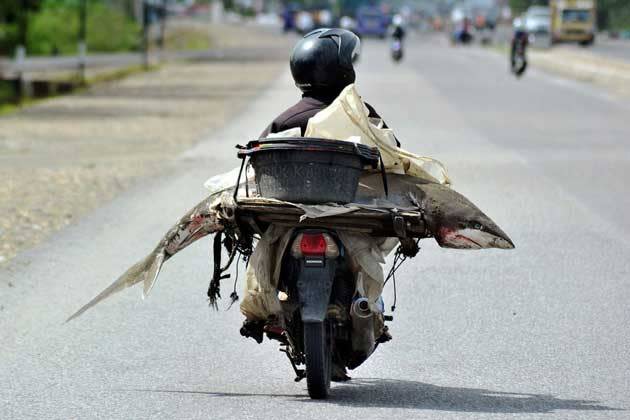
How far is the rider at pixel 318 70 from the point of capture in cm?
682

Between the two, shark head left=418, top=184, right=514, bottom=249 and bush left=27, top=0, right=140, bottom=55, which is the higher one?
shark head left=418, top=184, right=514, bottom=249

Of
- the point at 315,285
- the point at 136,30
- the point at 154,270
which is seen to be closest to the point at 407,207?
the point at 315,285

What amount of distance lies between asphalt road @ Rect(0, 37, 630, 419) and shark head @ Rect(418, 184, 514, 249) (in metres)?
0.71

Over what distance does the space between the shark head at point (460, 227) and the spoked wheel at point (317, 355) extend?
636 millimetres

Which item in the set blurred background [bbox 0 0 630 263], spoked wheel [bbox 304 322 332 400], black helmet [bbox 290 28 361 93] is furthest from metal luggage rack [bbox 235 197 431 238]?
blurred background [bbox 0 0 630 263]

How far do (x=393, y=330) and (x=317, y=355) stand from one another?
232 centimetres

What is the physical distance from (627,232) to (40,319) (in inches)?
226

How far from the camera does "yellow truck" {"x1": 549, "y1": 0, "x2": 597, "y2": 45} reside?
3179 inches

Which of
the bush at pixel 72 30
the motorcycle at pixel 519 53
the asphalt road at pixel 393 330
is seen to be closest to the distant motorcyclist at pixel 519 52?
the motorcycle at pixel 519 53

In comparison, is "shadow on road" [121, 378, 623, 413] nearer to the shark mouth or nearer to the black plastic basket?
the shark mouth

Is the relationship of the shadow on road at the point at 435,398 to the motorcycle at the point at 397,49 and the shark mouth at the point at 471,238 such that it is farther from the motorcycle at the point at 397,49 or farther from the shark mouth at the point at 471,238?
the motorcycle at the point at 397,49

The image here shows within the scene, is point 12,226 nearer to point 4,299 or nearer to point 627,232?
point 4,299

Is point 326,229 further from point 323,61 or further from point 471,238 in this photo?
point 323,61

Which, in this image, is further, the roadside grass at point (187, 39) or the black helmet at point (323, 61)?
the roadside grass at point (187, 39)
